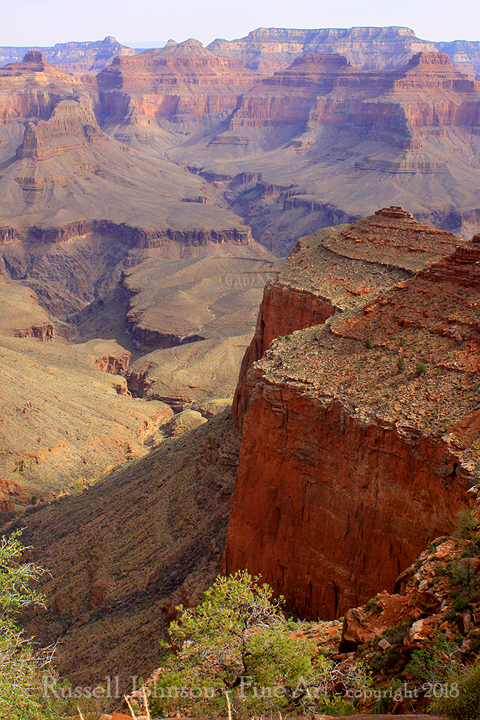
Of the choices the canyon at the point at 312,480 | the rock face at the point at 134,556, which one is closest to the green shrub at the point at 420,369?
the canyon at the point at 312,480

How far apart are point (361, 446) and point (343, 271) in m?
21.2

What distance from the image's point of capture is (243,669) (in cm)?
1639

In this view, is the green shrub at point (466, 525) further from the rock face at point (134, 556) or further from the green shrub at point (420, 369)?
the rock face at point (134, 556)

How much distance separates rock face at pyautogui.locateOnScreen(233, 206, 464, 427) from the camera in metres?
39.2

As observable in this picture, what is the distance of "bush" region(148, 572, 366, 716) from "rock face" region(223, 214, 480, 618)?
5612 millimetres

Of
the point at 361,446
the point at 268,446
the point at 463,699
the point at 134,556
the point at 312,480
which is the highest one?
the point at 361,446

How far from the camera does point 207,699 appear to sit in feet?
52.7

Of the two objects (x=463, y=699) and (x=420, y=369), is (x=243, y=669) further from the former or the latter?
(x=420, y=369)

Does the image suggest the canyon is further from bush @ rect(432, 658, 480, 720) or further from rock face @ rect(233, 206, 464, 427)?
bush @ rect(432, 658, 480, 720)

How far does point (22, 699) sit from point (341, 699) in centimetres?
734

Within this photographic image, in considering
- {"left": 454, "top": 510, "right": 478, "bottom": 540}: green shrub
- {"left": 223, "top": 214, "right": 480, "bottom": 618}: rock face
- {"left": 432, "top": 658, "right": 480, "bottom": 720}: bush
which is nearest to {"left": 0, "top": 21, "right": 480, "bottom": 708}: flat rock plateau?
{"left": 223, "top": 214, "right": 480, "bottom": 618}: rock face

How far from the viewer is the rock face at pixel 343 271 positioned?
129 feet

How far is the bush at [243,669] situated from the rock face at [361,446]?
18.4 ft

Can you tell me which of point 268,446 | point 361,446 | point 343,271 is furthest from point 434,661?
point 343,271
